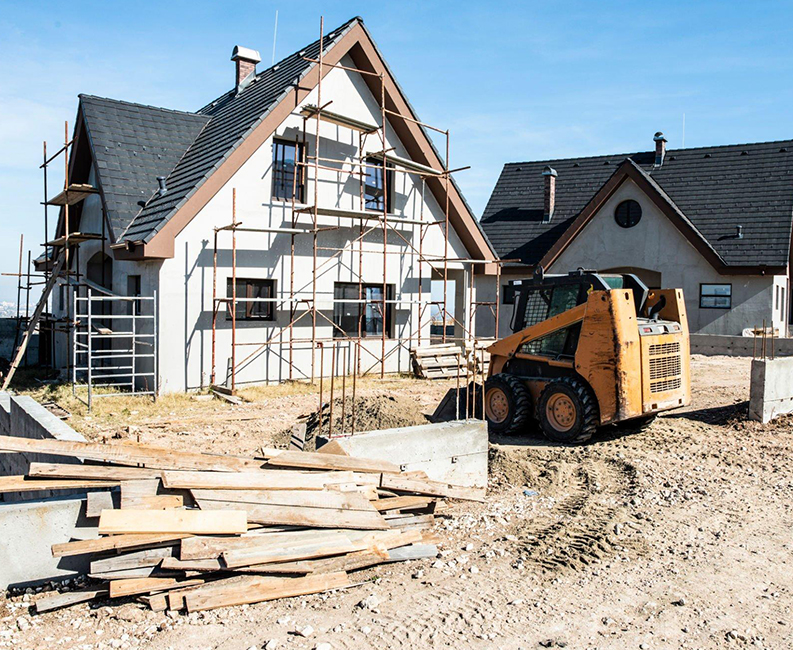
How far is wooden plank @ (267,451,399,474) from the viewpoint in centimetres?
661

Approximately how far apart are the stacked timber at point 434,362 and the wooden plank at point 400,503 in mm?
10538

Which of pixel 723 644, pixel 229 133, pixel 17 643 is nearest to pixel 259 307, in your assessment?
pixel 229 133

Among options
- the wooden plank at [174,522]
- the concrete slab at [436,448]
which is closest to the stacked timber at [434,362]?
the concrete slab at [436,448]

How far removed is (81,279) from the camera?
55.7ft

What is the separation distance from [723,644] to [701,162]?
2588 centimetres

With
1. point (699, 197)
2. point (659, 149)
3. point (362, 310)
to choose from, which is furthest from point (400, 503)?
point (659, 149)

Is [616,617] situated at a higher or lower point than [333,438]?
lower

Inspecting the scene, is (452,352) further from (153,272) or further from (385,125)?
(153,272)

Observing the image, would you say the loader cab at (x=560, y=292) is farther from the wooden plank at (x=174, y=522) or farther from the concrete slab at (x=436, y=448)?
the wooden plank at (x=174, y=522)

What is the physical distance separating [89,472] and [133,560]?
1015mm

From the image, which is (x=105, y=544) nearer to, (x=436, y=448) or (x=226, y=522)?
(x=226, y=522)

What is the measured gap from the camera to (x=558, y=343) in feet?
35.4

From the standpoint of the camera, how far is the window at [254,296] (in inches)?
616

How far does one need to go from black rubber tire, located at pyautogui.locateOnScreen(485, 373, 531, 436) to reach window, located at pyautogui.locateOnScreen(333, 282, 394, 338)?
6539 millimetres
